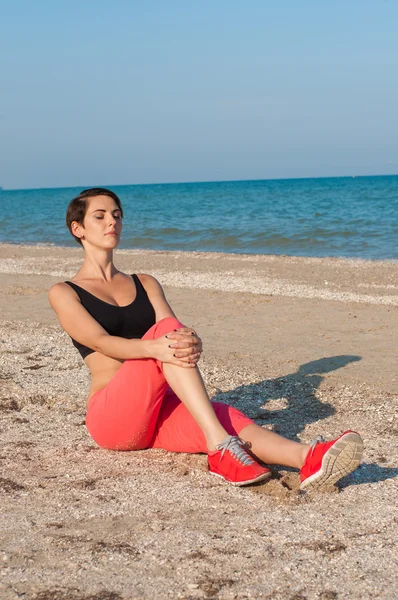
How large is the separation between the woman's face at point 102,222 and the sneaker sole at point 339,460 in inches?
68.5

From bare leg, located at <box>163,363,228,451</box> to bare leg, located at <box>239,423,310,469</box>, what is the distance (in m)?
0.18

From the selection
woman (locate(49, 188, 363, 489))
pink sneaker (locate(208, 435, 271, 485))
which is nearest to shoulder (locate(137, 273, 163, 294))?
woman (locate(49, 188, 363, 489))

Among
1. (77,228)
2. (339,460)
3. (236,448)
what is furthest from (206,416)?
Result: (77,228)

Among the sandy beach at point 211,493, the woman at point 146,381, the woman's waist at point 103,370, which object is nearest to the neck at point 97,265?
the woman at point 146,381

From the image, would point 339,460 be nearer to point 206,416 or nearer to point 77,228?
point 206,416

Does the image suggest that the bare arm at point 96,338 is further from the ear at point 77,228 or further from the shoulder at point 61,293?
the ear at point 77,228

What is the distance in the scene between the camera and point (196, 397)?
12.9ft

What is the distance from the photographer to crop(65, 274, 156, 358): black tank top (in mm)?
4348

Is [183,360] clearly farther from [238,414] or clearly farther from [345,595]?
[345,595]

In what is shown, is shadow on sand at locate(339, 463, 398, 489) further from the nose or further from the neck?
the nose

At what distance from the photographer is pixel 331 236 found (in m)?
23.3

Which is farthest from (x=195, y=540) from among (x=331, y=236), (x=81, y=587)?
(x=331, y=236)

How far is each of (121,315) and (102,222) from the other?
56cm

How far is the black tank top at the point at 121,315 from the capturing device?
435 cm
